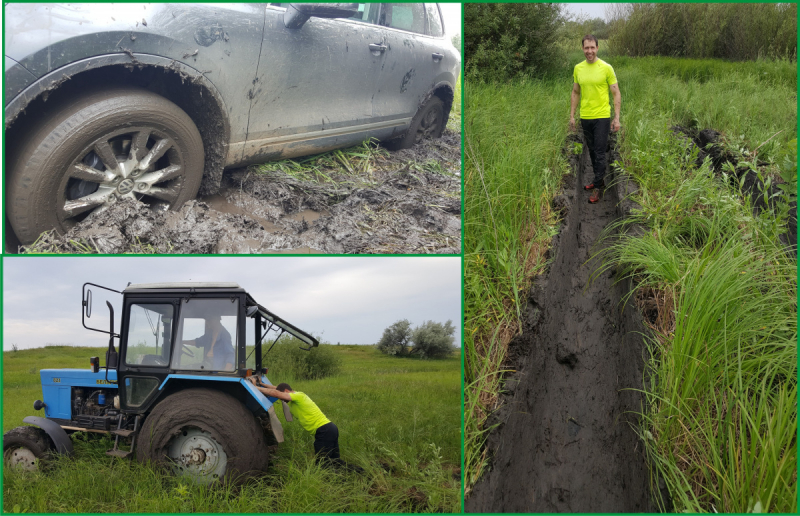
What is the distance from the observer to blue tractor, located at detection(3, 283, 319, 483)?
2971 millimetres

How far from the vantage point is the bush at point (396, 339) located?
5.84m

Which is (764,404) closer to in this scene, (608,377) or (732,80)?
(608,377)

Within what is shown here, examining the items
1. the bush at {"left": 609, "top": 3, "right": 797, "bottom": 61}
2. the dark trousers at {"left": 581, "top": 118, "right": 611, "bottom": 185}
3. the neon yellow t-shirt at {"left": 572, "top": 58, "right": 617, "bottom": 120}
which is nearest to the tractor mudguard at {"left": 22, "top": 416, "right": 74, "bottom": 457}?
the dark trousers at {"left": 581, "top": 118, "right": 611, "bottom": 185}

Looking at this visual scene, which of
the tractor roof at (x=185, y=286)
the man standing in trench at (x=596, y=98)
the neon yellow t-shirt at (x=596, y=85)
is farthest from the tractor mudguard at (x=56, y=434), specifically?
the neon yellow t-shirt at (x=596, y=85)

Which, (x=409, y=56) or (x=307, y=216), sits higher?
(x=409, y=56)

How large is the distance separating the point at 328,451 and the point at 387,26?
9.99 ft

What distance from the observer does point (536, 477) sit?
9.44 ft

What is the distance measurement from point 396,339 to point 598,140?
3.65 m

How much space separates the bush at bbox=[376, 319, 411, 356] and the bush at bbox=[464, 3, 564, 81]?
4.47 m

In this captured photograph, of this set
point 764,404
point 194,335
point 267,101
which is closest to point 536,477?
point 764,404

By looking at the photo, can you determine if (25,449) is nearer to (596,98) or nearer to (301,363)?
(301,363)

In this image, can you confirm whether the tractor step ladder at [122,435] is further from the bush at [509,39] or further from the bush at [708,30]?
the bush at [708,30]

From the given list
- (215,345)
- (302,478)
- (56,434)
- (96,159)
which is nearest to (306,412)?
A: (302,478)

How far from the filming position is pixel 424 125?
13.5 feet
